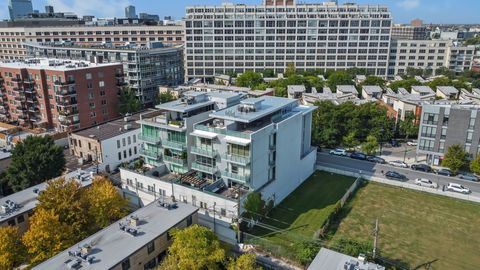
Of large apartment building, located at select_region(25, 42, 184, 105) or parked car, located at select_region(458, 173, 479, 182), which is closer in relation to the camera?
parked car, located at select_region(458, 173, 479, 182)

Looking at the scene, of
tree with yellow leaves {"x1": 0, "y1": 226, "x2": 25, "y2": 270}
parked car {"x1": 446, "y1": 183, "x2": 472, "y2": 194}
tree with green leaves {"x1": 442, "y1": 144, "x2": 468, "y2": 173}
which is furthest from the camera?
tree with green leaves {"x1": 442, "y1": 144, "x2": 468, "y2": 173}

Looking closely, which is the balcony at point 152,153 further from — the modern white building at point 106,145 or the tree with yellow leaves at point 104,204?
the tree with yellow leaves at point 104,204

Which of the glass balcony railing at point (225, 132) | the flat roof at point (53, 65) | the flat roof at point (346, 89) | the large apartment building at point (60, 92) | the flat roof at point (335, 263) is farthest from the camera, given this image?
the flat roof at point (346, 89)

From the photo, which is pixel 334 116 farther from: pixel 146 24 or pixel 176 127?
pixel 146 24

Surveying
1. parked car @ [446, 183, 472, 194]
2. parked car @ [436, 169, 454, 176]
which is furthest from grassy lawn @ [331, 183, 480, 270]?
parked car @ [436, 169, 454, 176]

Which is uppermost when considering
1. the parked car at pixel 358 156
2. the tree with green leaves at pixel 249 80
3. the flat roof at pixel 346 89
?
the tree with green leaves at pixel 249 80

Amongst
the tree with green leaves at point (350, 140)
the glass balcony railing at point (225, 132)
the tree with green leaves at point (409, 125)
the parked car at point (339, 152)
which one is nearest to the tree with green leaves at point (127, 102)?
the glass balcony railing at point (225, 132)

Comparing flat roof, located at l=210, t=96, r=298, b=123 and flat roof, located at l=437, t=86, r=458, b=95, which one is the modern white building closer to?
flat roof, located at l=210, t=96, r=298, b=123

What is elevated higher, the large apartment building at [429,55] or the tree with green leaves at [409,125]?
the large apartment building at [429,55]
